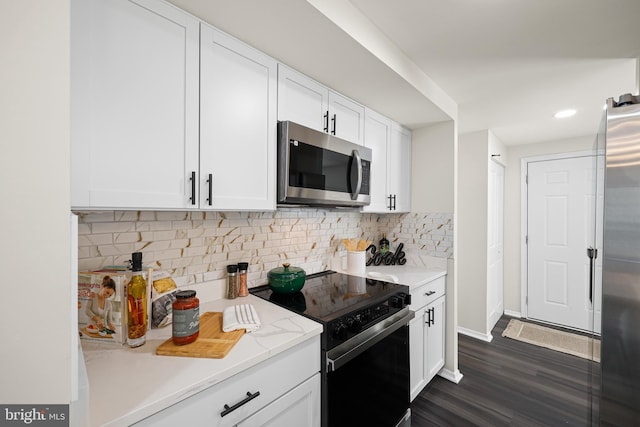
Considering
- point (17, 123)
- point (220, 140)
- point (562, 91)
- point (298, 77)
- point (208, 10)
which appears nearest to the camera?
point (17, 123)

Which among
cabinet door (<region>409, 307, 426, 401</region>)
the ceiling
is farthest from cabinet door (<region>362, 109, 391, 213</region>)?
cabinet door (<region>409, 307, 426, 401</region>)

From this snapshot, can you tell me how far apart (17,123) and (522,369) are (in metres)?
3.67

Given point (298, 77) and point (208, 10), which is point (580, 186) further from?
point (208, 10)

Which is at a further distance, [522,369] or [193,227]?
[522,369]

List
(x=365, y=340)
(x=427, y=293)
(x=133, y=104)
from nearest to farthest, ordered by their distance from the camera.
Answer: (x=133, y=104) → (x=365, y=340) → (x=427, y=293)

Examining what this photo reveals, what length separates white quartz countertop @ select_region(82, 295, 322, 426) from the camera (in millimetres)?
719

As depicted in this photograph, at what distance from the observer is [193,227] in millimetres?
1466

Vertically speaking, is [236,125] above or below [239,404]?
above

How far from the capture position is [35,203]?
1.65ft

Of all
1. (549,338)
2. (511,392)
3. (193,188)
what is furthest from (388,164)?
(549,338)

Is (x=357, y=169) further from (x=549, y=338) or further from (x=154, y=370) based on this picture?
(x=549, y=338)

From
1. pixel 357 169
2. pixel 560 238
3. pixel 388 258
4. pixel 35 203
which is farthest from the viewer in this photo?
pixel 560 238

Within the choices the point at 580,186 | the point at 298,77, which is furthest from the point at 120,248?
the point at 580,186

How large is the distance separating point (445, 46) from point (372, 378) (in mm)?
1983
